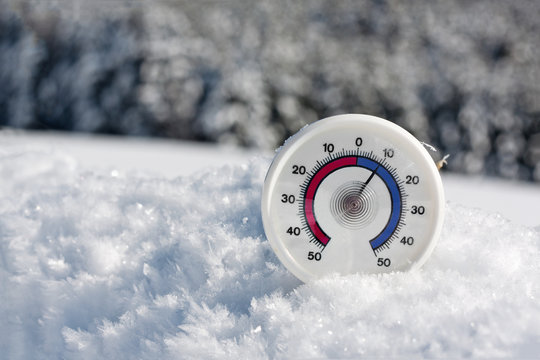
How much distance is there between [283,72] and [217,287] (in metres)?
3.55

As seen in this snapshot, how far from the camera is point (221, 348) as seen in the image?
0.78 metres

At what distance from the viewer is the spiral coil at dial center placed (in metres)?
0.87

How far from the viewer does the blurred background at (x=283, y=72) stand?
412cm

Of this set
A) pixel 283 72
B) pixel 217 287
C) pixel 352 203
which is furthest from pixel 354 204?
pixel 283 72

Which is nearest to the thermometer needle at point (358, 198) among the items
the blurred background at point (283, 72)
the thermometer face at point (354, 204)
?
the thermometer face at point (354, 204)

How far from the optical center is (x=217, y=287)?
894 mm

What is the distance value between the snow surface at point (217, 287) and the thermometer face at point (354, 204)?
39 mm

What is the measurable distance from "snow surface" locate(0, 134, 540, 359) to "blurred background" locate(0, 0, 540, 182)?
3.02 m

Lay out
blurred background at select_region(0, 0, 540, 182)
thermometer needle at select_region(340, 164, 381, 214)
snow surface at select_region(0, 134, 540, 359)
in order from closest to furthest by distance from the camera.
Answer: snow surface at select_region(0, 134, 540, 359) → thermometer needle at select_region(340, 164, 381, 214) → blurred background at select_region(0, 0, 540, 182)

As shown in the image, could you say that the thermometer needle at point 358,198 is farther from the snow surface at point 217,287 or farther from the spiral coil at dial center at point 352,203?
the snow surface at point 217,287

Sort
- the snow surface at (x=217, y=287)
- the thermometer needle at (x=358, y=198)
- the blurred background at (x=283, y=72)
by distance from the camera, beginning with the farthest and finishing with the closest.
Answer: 1. the blurred background at (x=283, y=72)
2. the thermometer needle at (x=358, y=198)
3. the snow surface at (x=217, y=287)

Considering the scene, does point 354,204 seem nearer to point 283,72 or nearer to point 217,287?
point 217,287

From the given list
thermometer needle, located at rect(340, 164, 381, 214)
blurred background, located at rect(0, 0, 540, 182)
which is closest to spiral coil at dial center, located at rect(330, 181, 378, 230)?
thermometer needle, located at rect(340, 164, 381, 214)

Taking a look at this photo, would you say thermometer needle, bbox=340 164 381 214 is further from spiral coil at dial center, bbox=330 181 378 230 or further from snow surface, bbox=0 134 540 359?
snow surface, bbox=0 134 540 359
